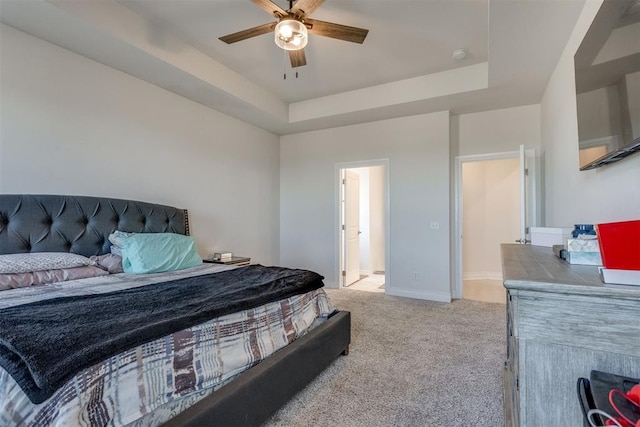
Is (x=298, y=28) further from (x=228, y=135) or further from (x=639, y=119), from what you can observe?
(x=228, y=135)

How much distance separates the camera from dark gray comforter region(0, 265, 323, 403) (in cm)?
94

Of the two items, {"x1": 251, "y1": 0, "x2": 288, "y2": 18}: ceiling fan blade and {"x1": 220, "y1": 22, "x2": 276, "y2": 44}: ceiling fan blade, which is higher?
{"x1": 251, "y1": 0, "x2": 288, "y2": 18}: ceiling fan blade

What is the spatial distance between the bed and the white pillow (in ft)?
0.10

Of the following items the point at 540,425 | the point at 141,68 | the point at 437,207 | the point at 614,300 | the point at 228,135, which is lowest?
the point at 540,425

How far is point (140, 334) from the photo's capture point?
3.85 ft

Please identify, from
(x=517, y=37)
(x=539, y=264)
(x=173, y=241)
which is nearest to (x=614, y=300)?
(x=539, y=264)

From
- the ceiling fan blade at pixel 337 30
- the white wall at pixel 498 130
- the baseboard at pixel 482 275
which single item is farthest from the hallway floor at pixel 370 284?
the ceiling fan blade at pixel 337 30

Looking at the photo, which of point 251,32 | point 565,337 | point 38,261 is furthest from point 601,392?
point 38,261

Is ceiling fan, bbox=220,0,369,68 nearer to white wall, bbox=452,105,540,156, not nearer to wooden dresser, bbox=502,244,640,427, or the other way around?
wooden dresser, bbox=502,244,640,427

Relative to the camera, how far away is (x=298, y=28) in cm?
220

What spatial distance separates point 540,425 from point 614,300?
0.42m

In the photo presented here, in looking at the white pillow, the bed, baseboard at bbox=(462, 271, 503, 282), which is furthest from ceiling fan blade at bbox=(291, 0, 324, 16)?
baseboard at bbox=(462, 271, 503, 282)

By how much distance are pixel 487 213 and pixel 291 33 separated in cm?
499

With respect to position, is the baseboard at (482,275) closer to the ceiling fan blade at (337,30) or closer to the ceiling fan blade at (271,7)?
the ceiling fan blade at (337,30)
